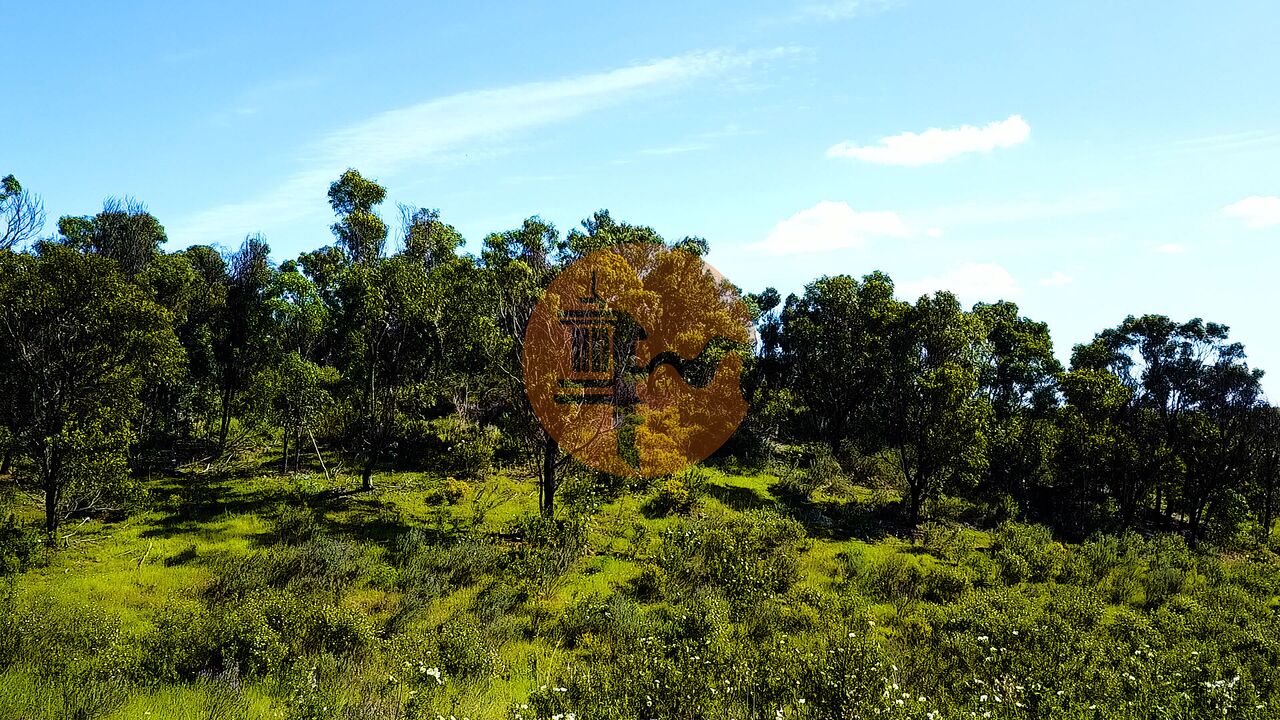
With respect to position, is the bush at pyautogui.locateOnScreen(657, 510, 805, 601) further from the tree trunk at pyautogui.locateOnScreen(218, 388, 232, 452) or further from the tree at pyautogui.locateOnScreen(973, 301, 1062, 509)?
the tree trunk at pyautogui.locateOnScreen(218, 388, 232, 452)

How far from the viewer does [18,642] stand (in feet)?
36.8

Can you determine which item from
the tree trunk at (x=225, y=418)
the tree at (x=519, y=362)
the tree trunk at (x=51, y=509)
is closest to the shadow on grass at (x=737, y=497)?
the tree at (x=519, y=362)

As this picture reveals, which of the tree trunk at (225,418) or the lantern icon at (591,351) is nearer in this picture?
the lantern icon at (591,351)

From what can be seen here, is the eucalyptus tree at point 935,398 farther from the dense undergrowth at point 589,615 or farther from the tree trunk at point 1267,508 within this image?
the tree trunk at point 1267,508

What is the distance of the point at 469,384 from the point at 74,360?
18.8m

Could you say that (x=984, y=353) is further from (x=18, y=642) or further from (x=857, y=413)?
(x=18, y=642)

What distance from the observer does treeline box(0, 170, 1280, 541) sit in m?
20.2

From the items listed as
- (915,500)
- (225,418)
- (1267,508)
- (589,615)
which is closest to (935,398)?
(915,500)

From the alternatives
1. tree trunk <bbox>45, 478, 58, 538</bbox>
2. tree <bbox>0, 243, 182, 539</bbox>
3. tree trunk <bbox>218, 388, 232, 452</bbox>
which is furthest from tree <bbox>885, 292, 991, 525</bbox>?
tree trunk <bbox>218, 388, 232, 452</bbox>

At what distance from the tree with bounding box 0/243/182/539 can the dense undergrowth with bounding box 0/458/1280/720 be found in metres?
2.22

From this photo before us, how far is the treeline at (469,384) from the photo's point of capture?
20234 mm

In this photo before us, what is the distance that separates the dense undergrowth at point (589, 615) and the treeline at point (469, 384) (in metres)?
3.08

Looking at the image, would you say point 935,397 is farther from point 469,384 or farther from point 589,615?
point 469,384

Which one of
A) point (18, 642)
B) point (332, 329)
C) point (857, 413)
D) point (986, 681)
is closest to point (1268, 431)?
point (857, 413)
